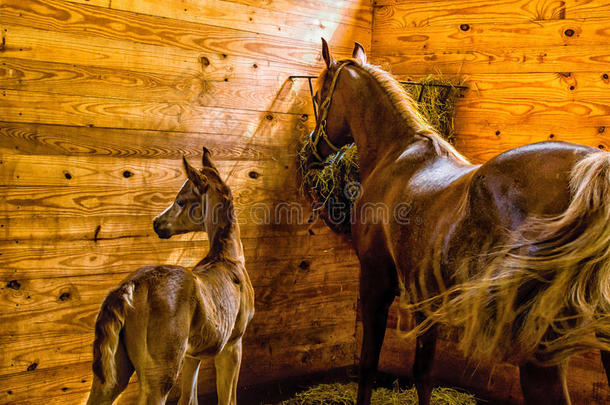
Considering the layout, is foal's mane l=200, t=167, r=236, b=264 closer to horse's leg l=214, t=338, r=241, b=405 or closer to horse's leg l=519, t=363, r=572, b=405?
horse's leg l=214, t=338, r=241, b=405

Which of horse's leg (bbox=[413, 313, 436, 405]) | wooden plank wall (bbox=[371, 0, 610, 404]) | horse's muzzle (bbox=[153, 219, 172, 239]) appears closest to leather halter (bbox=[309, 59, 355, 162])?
wooden plank wall (bbox=[371, 0, 610, 404])

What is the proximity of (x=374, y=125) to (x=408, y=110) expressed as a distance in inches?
7.8

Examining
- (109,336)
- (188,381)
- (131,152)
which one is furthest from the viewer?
(131,152)

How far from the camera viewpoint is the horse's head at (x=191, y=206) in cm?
210

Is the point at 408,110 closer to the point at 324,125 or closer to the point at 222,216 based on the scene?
the point at 324,125

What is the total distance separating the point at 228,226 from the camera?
2.11m

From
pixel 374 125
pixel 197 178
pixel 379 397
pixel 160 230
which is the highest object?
pixel 374 125

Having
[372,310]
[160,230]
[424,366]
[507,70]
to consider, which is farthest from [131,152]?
[507,70]

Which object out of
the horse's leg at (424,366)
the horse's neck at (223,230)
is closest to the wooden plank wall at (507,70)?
the horse's leg at (424,366)

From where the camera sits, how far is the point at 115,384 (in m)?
1.59

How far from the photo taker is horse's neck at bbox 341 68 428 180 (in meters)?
2.29

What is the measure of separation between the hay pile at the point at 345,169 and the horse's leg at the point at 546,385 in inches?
68.1

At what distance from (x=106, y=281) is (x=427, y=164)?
1.65 metres

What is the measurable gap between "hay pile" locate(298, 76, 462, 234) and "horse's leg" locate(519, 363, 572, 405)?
1.73 meters
